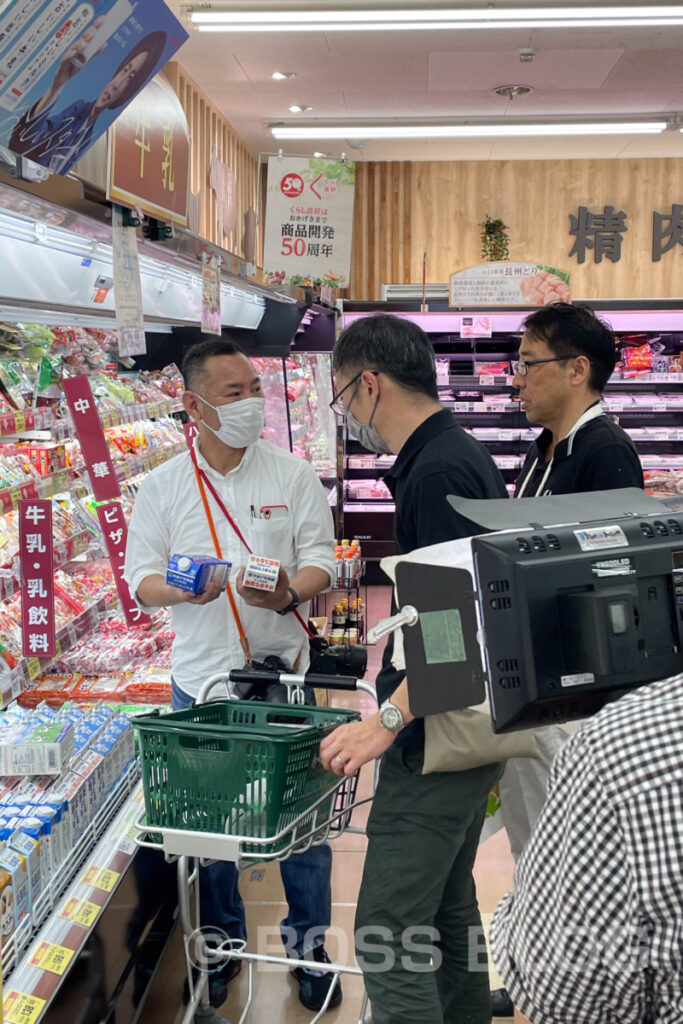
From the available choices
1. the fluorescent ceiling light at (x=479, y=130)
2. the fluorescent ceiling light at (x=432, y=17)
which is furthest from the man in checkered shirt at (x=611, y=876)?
the fluorescent ceiling light at (x=479, y=130)

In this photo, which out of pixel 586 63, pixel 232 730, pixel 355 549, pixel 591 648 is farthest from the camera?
pixel 586 63

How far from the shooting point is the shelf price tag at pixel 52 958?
1.96 metres

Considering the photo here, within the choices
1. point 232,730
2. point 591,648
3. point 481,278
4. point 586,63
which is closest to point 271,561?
point 232,730

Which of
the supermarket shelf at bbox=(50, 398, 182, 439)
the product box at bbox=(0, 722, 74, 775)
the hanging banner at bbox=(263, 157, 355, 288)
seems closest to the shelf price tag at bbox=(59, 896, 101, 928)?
the product box at bbox=(0, 722, 74, 775)

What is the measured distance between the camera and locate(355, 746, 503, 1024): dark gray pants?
1.96 m

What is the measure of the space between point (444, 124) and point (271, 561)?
785cm

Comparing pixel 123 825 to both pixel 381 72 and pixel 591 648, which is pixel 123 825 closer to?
pixel 591 648

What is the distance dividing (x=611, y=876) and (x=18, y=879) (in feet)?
5.04

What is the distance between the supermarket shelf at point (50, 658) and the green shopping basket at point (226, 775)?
609mm

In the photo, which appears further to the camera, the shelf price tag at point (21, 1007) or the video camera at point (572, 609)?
the shelf price tag at point (21, 1007)

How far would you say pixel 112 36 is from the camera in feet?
4.95

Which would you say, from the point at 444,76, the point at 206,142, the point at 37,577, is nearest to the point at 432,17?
the point at 444,76

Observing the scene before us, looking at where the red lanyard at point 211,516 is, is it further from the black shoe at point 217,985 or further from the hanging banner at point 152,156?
the black shoe at point 217,985

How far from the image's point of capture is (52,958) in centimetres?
198
